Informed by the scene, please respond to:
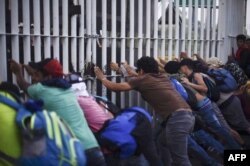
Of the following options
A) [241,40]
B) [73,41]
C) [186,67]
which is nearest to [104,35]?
[73,41]

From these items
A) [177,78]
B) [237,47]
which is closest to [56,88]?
[177,78]

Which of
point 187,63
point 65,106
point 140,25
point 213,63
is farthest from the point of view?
point 213,63

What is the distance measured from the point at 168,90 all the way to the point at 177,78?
1.11 meters

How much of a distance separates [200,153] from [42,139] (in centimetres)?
333

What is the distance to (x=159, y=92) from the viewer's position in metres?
5.58

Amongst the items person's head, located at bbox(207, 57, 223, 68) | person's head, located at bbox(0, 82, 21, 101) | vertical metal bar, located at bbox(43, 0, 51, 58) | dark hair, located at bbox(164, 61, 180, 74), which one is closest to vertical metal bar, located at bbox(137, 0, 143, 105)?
dark hair, located at bbox(164, 61, 180, 74)

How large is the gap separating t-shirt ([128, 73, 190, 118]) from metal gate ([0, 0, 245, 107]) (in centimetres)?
89

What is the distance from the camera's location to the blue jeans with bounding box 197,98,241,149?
679 centimetres

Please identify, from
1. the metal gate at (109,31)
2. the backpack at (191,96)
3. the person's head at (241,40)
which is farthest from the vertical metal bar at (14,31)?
the person's head at (241,40)

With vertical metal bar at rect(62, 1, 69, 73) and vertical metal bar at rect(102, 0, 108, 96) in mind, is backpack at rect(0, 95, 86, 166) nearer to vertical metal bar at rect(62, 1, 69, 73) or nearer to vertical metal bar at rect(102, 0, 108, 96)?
vertical metal bar at rect(62, 1, 69, 73)

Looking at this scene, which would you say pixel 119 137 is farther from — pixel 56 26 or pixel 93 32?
pixel 93 32

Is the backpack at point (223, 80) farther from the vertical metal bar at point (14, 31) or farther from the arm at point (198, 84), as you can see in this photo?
A: the vertical metal bar at point (14, 31)

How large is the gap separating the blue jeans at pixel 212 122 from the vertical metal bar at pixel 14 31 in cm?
273

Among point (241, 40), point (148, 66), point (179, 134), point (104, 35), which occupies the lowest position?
point (179, 134)
